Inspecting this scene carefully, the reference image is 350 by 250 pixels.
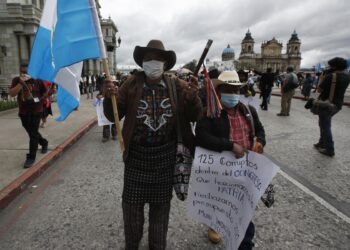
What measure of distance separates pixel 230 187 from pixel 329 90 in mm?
4397

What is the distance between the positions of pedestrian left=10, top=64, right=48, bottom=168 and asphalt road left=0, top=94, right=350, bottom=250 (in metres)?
0.64

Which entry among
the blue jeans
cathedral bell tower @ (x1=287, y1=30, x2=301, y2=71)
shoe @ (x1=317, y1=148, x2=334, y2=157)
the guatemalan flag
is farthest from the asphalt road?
cathedral bell tower @ (x1=287, y1=30, x2=301, y2=71)

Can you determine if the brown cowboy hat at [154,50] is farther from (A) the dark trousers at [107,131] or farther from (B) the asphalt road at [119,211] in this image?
(A) the dark trousers at [107,131]

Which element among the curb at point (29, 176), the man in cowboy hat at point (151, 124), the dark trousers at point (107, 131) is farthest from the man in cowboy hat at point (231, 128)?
the dark trousers at point (107, 131)

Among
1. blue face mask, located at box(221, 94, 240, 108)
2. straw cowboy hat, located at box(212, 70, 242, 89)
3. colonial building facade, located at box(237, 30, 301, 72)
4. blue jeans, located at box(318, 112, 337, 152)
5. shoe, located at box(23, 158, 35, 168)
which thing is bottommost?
shoe, located at box(23, 158, 35, 168)

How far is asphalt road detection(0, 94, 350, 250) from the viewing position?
2885mm

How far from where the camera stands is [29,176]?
4.43m

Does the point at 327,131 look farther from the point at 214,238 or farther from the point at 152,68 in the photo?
the point at 152,68

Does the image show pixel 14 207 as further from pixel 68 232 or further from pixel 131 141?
pixel 131 141

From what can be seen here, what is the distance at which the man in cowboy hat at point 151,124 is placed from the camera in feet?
7.59

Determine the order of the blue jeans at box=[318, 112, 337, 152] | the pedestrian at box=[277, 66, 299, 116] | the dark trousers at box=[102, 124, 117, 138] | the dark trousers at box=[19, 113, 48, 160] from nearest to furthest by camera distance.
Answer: the dark trousers at box=[19, 113, 48, 160], the blue jeans at box=[318, 112, 337, 152], the dark trousers at box=[102, 124, 117, 138], the pedestrian at box=[277, 66, 299, 116]

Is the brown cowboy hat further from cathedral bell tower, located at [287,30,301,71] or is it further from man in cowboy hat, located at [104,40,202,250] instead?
cathedral bell tower, located at [287,30,301,71]

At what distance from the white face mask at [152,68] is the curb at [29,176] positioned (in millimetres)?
2719

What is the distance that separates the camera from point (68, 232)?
305 cm
